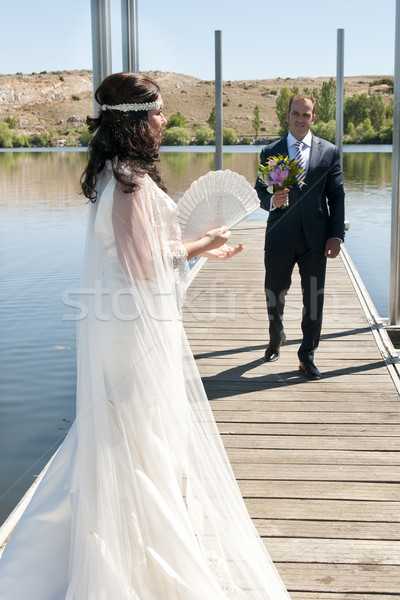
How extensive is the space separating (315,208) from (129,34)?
6.75ft

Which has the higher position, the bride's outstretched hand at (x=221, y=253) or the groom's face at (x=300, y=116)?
the groom's face at (x=300, y=116)

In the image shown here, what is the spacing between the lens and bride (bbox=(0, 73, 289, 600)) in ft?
7.13

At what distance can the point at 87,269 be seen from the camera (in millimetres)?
2352

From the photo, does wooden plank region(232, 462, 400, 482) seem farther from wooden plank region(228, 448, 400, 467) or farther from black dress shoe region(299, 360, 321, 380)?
black dress shoe region(299, 360, 321, 380)

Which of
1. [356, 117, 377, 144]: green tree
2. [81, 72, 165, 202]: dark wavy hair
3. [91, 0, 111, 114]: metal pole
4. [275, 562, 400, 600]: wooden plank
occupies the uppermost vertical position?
[356, 117, 377, 144]: green tree

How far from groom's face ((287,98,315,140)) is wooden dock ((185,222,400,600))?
159 centimetres

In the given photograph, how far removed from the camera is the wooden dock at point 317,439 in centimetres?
259

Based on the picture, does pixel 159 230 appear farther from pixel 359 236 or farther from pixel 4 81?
pixel 4 81

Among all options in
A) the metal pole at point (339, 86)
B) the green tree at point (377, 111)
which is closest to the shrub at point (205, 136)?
the green tree at point (377, 111)

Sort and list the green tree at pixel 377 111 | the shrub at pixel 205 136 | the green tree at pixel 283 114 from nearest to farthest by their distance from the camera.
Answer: the green tree at pixel 283 114 < the green tree at pixel 377 111 < the shrub at pixel 205 136

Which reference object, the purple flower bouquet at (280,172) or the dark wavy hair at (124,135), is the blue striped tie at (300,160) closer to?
the purple flower bouquet at (280,172)

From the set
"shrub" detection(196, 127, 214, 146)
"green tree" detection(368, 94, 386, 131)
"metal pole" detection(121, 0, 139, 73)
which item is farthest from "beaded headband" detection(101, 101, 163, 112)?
"shrub" detection(196, 127, 214, 146)

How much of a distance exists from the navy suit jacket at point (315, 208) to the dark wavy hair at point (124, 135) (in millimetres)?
2226

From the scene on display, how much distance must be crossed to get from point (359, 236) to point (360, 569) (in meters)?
14.5
